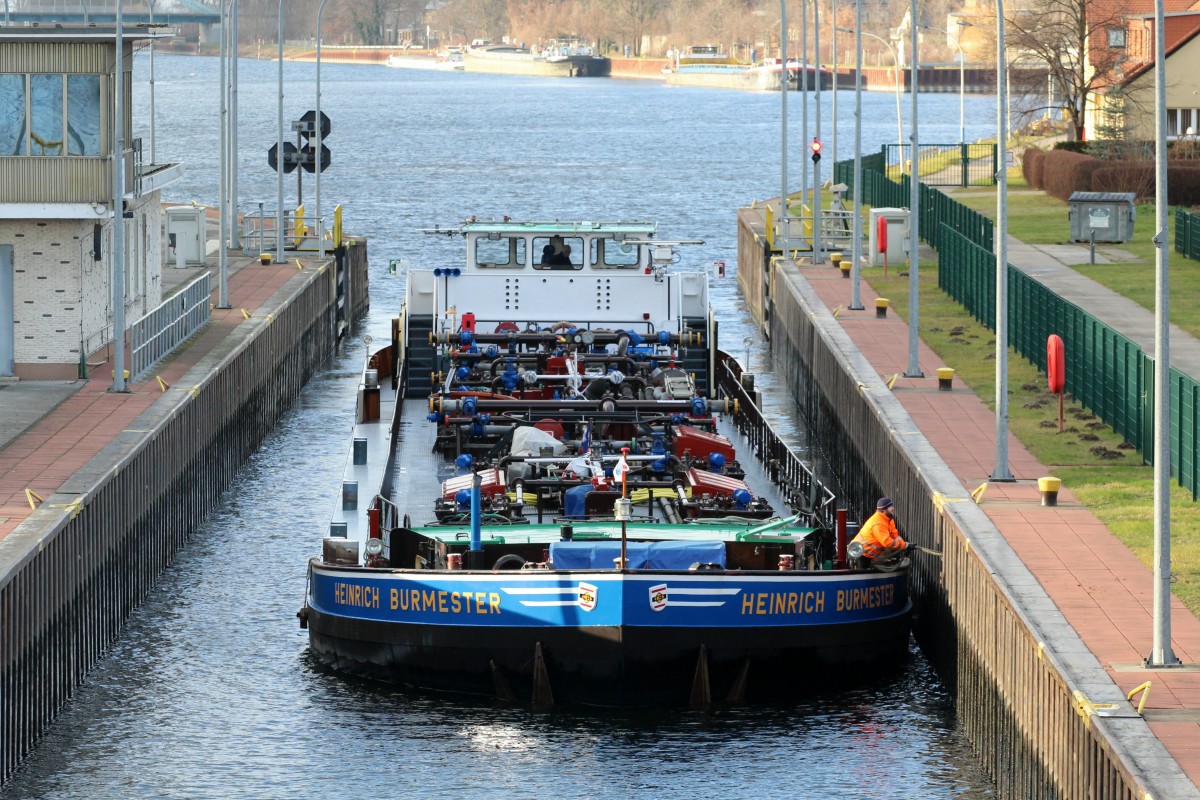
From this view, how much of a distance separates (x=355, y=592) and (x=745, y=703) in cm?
478

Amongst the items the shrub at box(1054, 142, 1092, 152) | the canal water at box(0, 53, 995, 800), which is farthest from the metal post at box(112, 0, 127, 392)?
the shrub at box(1054, 142, 1092, 152)

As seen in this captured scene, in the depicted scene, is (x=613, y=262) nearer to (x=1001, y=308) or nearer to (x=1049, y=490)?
(x=1001, y=308)

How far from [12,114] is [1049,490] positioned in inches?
841

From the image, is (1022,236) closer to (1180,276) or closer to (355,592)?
(1180,276)

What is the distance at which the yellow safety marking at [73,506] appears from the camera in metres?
27.8

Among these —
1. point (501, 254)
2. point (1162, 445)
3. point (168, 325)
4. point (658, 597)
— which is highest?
point (501, 254)

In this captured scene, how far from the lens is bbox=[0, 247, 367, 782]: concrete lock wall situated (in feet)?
82.0

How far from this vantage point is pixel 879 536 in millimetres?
27484

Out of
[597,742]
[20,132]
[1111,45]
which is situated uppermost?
[1111,45]

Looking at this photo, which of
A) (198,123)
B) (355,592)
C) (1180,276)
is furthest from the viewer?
(198,123)

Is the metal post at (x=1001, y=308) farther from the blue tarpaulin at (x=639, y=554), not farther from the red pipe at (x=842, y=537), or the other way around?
the blue tarpaulin at (x=639, y=554)

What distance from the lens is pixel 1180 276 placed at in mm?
53562

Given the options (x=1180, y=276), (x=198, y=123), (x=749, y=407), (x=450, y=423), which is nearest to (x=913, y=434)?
(x=749, y=407)

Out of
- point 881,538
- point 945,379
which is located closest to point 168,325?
point 945,379
